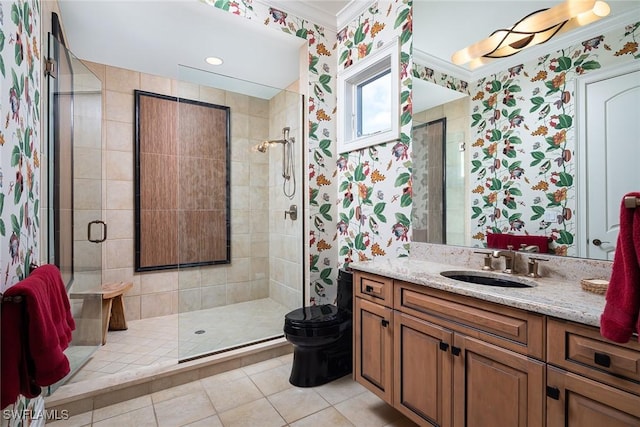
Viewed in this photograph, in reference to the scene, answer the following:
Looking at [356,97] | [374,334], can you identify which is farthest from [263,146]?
[374,334]

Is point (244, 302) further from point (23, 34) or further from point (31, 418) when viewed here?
point (23, 34)

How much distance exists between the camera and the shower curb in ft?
5.92

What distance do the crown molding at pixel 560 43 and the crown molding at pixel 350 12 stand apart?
122cm

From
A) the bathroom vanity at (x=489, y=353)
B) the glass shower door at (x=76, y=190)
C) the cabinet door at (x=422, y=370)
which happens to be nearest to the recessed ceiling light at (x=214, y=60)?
the glass shower door at (x=76, y=190)

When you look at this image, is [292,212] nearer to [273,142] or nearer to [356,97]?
[273,142]

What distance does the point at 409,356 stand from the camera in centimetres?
154

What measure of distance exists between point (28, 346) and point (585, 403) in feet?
5.70

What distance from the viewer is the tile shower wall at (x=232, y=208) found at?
2.63 m

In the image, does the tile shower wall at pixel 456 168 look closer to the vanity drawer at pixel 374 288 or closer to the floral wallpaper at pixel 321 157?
the vanity drawer at pixel 374 288

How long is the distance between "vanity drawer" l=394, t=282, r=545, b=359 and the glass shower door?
2.09 meters

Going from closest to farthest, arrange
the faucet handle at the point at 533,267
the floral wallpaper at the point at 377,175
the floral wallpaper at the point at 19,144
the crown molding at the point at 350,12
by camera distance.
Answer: the floral wallpaper at the point at 19,144 < the faucet handle at the point at 533,267 < the floral wallpaper at the point at 377,175 < the crown molding at the point at 350,12

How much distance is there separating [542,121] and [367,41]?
5.03ft

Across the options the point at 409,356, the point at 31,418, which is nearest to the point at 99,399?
the point at 31,418

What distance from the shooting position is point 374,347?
1.75 meters
